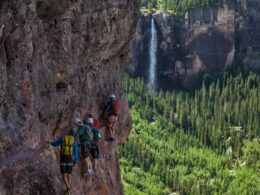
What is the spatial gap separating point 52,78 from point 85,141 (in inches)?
121

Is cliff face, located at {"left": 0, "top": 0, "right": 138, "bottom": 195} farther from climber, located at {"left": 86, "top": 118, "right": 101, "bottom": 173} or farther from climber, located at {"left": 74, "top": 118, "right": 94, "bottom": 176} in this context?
climber, located at {"left": 86, "top": 118, "right": 101, "bottom": 173}

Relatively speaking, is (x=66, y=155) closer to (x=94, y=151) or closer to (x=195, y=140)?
(x=94, y=151)

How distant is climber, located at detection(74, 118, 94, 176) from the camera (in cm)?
2633

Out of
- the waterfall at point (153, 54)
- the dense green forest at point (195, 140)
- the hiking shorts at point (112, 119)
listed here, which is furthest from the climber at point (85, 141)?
the waterfall at point (153, 54)

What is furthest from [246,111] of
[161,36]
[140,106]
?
[161,36]

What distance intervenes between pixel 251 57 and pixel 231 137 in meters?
49.2

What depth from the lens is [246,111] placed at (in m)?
167

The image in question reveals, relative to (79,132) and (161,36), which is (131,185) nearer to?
(161,36)

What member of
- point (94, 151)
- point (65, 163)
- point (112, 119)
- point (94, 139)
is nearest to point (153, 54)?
point (112, 119)

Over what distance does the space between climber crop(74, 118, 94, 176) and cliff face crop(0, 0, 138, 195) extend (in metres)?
0.53

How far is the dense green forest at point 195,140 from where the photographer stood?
131 m

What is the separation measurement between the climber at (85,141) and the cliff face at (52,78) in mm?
528

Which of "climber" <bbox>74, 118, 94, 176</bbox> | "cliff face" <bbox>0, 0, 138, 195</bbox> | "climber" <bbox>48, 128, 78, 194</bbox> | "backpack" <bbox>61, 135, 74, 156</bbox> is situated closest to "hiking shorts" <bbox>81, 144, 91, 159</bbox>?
"climber" <bbox>74, 118, 94, 176</bbox>

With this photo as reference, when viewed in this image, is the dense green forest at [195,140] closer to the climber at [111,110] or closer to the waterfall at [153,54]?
the waterfall at [153,54]
